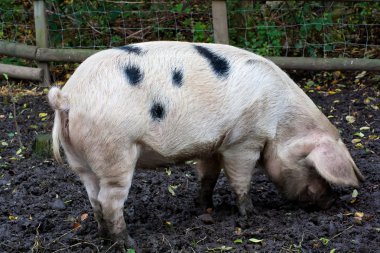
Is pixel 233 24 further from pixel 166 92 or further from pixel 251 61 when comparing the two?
pixel 166 92

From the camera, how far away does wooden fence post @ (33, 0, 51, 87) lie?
7.93m

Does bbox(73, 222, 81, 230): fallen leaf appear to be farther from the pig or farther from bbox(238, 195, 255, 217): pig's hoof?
bbox(238, 195, 255, 217): pig's hoof

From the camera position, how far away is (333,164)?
14.3 feet

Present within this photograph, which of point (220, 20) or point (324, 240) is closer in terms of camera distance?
point (324, 240)

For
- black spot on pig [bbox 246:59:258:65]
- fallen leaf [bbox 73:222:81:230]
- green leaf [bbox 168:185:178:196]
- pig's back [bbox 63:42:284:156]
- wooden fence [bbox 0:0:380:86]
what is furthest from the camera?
wooden fence [bbox 0:0:380:86]

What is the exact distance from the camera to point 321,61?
24.7 feet

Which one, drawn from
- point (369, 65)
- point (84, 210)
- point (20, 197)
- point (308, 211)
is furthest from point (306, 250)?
point (369, 65)

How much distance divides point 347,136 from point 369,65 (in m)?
1.44

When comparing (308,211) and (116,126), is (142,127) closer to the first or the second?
(116,126)

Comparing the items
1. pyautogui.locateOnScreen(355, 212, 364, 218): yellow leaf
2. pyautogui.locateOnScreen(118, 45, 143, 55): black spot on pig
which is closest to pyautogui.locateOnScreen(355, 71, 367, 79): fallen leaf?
pyautogui.locateOnScreen(355, 212, 364, 218): yellow leaf

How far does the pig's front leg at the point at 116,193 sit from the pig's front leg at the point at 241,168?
71cm

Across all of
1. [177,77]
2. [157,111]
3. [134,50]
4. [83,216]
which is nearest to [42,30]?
[83,216]

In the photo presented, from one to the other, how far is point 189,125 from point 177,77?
10.7 inches

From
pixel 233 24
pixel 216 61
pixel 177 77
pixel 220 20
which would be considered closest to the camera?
pixel 177 77
